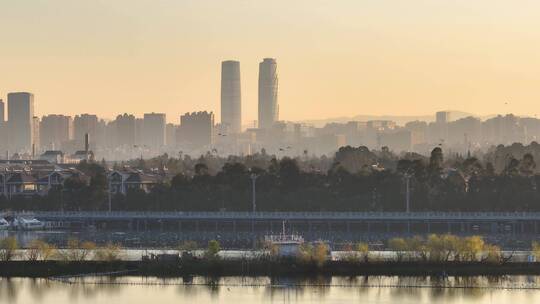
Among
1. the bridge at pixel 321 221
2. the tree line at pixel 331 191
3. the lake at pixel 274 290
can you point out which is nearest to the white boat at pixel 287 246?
the lake at pixel 274 290

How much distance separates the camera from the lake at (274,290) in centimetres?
4406

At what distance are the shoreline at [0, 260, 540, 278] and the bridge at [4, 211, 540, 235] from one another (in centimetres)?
1625

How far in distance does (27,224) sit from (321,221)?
1413cm

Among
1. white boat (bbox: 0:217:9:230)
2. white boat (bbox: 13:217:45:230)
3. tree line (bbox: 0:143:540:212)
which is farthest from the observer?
white boat (bbox: 0:217:9:230)

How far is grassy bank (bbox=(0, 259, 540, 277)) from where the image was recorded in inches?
1924

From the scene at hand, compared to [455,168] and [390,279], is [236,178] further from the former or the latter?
[390,279]

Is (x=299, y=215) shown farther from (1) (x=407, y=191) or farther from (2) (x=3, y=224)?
(2) (x=3, y=224)

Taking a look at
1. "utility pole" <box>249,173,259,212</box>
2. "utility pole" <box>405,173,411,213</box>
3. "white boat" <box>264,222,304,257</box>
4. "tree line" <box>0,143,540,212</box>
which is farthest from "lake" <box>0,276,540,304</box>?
"utility pole" <box>249,173,259,212</box>

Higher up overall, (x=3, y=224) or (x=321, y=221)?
(x=321, y=221)

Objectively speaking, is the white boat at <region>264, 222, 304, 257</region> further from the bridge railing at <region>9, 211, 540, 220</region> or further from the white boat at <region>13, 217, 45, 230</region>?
the white boat at <region>13, 217, 45, 230</region>

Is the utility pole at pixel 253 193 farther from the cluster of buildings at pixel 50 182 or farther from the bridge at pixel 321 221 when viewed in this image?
the cluster of buildings at pixel 50 182

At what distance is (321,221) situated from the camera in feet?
225

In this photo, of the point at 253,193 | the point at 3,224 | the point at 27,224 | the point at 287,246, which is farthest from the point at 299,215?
the point at 287,246

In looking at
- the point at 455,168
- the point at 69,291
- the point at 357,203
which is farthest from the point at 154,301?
the point at 455,168
